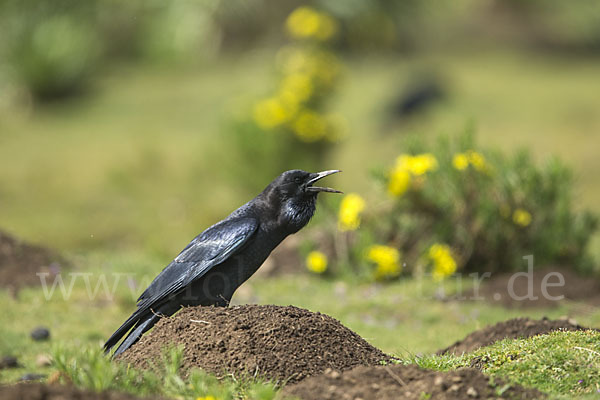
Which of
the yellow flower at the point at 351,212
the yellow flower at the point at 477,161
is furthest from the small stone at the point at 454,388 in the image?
the yellow flower at the point at 351,212

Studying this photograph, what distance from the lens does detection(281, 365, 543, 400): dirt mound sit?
3.44 metres

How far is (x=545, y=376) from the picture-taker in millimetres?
3875

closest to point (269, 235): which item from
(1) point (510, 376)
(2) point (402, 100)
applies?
(1) point (510, 376)

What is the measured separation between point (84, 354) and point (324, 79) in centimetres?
820

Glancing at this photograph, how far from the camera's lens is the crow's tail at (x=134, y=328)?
466 cm

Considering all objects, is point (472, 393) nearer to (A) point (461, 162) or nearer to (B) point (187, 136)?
(A) point (461, 162)

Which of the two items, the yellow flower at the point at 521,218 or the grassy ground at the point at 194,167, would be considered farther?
the yellow flower at the point at 521,218

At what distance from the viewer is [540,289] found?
722cm

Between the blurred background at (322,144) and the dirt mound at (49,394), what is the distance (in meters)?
2.06

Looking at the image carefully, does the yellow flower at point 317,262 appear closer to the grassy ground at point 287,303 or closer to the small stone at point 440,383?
the grassy ground at point 287,303

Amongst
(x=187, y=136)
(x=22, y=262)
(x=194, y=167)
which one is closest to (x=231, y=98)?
(x=187, y=136)

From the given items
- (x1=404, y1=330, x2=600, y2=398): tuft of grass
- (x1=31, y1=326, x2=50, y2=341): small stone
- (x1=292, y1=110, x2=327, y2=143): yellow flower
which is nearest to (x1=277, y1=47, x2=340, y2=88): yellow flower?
(x1=292, y1=110, x2=327, y2=143): yellow flower

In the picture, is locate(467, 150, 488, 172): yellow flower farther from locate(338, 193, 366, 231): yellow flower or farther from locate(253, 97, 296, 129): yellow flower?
locate(253, 97, 296, 129): yellow flower

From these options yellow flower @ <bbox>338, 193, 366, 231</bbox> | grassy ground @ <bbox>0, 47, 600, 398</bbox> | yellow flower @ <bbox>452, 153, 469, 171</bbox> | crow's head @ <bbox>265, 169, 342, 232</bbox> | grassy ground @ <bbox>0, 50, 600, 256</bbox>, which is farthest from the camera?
grassy ground @ <bbox>0, 50, 600, 256</bbox>
